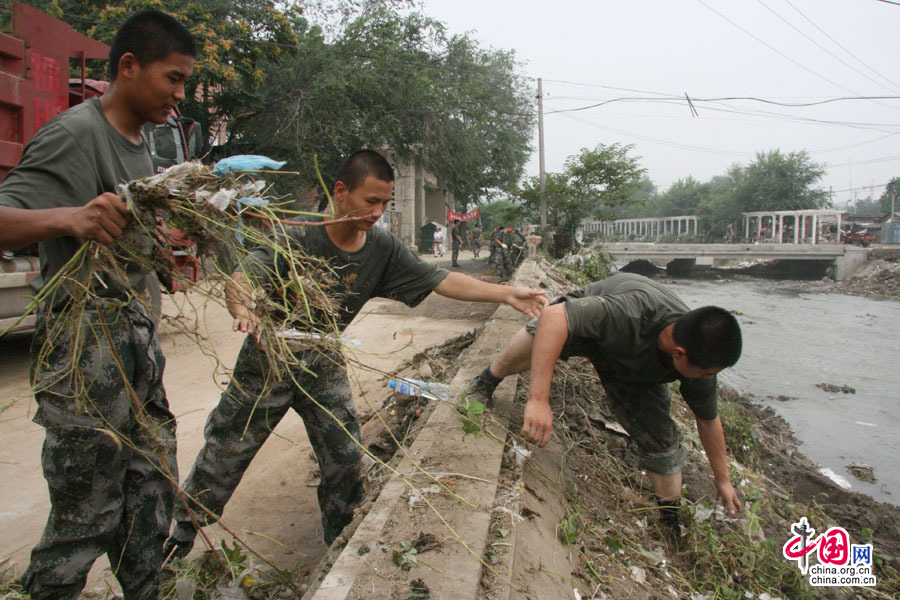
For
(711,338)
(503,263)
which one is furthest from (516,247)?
(711,338)

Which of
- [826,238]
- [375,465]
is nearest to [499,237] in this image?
[375,465]

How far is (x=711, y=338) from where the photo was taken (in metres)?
2.29

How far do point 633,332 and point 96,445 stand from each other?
2.17 meters

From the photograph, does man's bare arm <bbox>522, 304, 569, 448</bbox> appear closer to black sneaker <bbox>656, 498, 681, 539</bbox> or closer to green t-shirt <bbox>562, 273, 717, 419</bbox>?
green t-shirt <bbox>562, 273, 717, 419</bbox>

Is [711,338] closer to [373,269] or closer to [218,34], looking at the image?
[373,269]

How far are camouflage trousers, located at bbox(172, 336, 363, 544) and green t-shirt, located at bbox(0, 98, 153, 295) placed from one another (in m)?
0.74

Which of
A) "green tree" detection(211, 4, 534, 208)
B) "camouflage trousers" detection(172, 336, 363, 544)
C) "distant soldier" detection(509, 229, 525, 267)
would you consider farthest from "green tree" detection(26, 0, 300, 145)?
"camouflage trousers" detection(172, 336, 363, 544)

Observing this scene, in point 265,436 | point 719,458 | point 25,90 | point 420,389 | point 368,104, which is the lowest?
point 719,458

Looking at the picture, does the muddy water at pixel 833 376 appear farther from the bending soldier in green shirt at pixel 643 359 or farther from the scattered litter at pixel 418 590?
the scattered litter at pixel 418 590

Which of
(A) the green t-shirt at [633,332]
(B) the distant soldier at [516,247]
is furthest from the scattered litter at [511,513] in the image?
(B) the distant soldier at [516,247]

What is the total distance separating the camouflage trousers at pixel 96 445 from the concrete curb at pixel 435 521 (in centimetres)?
67

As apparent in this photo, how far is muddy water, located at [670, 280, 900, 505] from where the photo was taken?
19.5ft

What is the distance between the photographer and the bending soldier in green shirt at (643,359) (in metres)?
2.36

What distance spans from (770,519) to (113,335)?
371 cm
